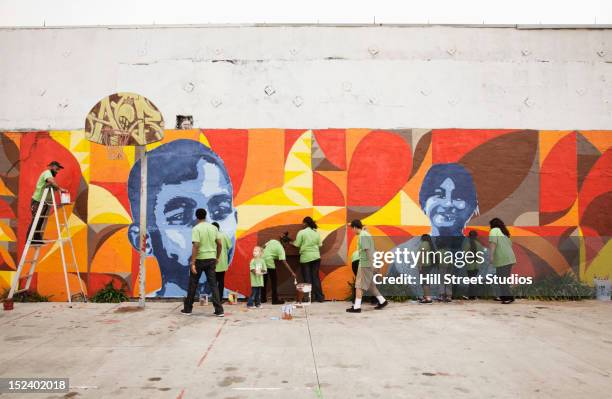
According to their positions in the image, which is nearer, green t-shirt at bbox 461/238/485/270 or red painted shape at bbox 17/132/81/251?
green t-shirt at bbox 461/238/485/270

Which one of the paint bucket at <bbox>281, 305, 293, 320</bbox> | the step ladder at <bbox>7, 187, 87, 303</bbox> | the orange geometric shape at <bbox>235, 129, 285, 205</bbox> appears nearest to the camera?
the paint bucket at <bbox>281, 305, 293, 320</bbox>

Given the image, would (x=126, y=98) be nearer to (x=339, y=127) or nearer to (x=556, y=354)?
(x=339, y=127)

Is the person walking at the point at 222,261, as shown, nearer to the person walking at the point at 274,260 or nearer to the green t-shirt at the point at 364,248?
the person walking at the point at 274,260

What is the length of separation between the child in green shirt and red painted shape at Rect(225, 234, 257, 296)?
0.70m

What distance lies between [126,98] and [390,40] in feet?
19.5

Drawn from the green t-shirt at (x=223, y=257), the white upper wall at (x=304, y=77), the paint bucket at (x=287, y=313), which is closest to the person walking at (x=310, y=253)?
the green t-shirt at (x=223, y=257)

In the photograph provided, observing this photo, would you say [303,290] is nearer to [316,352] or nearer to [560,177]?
[316,352]

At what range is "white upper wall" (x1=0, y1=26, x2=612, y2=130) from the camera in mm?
10609

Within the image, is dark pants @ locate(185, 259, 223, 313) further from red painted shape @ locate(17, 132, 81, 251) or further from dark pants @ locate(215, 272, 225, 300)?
red painted shape @ locate(17, 132, 81, 251)

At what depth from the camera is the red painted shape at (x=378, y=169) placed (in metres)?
10.5

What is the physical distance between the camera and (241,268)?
33.9ft

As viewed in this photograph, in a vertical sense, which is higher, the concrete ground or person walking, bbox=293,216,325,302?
person walking, bbox=293,216,325,302

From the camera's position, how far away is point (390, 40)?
1076cm

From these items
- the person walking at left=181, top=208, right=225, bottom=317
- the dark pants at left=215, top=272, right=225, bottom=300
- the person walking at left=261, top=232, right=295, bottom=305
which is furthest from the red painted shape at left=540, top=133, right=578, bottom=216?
the person walking at left=181, top=208, right=225, bottom=317
